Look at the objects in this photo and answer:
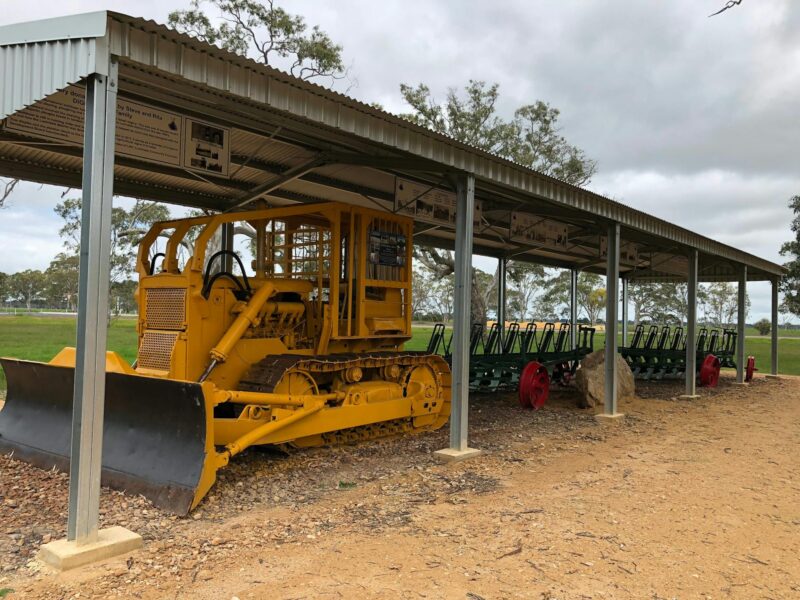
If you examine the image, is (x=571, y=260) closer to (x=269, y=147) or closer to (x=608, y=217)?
(x=608, y=217)

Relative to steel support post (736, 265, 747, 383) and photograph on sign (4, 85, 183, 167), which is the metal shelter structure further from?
steel support post (736, 265, 747, 383)

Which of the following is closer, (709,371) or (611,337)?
(611,337)

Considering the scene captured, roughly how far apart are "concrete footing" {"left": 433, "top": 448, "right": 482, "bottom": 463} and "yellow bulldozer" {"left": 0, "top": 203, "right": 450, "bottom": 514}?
0.83 meters

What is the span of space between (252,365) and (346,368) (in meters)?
1.07

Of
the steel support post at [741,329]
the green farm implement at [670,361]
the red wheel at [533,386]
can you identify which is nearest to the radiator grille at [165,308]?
the red wheel at [533,386]

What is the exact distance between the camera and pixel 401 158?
682cm

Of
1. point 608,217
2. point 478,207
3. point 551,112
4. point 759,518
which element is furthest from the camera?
point 551,112

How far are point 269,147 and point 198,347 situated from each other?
7.88 ft

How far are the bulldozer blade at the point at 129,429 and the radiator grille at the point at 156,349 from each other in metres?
0.51

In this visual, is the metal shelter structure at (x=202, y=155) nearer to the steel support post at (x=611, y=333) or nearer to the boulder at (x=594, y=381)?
the steel support post at (x=611, y=333)

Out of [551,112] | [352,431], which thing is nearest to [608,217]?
Result: [352,431]

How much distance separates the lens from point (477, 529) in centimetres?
459

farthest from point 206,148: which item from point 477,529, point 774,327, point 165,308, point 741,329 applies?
point 774,327

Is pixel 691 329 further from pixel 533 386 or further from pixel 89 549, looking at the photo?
pixel 89 549
